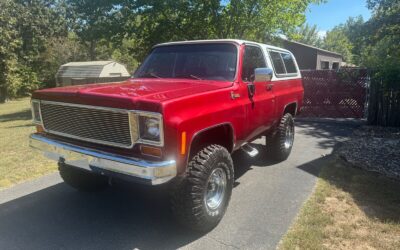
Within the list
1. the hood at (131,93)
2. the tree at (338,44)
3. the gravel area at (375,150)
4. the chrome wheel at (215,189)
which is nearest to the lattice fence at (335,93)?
the gravel area at (375,150)

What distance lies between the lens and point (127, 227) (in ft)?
13.0

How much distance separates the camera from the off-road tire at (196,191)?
348 centimetres

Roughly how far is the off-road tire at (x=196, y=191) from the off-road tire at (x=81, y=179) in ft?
5.40

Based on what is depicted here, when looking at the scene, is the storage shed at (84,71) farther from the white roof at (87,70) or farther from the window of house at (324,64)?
the window of house at (324,64)

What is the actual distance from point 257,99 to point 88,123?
95.8 inches

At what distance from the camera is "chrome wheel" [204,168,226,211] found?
387cm

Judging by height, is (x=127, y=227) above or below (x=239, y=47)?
below

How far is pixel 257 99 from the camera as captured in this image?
4.88 meters

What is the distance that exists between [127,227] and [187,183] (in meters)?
1.08

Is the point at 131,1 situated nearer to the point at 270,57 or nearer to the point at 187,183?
the point at 270,57

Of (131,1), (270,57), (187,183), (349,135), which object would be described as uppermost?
(131,1)

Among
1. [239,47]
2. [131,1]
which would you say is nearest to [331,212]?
[239,47]

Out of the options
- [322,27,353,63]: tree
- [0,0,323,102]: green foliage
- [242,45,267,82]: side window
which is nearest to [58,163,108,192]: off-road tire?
[242,45,267,82]: side window

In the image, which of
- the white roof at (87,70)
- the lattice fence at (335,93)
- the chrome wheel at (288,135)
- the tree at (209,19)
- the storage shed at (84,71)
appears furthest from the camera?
the white roof at (87,70)
